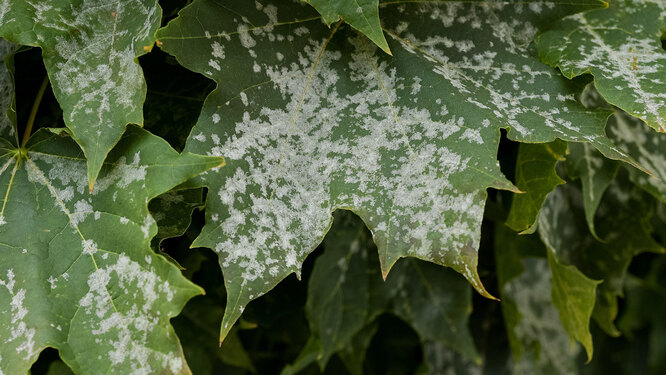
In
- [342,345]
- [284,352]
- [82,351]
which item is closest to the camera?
[82,351]

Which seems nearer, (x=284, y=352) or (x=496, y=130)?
(x=496, y=130)

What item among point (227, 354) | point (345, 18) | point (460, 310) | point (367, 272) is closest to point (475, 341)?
point (460, 310)

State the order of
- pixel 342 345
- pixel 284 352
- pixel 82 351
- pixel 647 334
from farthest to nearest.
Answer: pixel 647 334 < pixel 284 352 < pixel 342 345 < pixel 82 351

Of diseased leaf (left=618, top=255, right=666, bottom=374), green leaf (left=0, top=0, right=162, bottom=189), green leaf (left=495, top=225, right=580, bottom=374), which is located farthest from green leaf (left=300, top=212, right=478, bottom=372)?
diseased leaf (left=618, top=255, right=666, bottom=374)

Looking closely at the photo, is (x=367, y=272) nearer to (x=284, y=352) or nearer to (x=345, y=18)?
(x=284, y=352)

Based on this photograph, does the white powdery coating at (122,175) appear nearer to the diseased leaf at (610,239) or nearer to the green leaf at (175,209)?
the green leaf at (175,209)

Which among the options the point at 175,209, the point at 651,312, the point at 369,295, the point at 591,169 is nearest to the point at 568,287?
the point at 591,169
